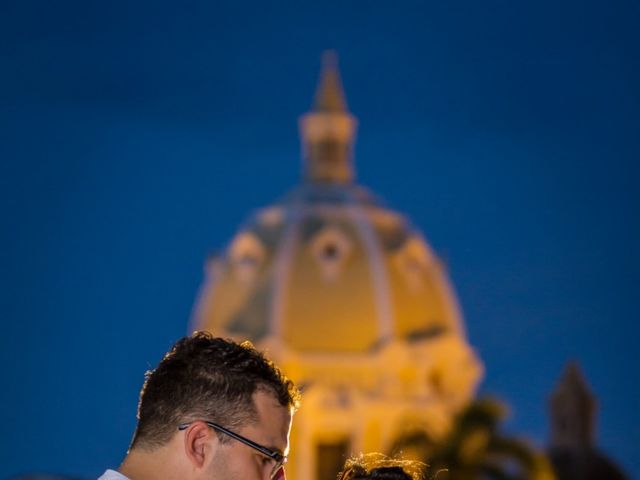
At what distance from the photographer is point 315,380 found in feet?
172

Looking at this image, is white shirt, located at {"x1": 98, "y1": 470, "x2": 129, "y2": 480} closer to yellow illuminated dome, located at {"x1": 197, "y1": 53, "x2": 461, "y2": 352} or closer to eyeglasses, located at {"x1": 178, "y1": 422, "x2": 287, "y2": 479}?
eyeglasses, located at {"x1": 178, "y1": 422, "x2": 287, "y2": 479}

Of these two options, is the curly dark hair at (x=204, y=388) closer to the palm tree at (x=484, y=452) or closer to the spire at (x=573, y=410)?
the palm tree at (x=484, y=452)

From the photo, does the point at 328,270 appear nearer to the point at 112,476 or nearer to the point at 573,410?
the point at 573,410

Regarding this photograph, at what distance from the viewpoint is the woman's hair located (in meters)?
4.35

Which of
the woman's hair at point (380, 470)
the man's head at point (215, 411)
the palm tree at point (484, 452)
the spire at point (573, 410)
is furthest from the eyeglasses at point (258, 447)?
the spire at point (573, 410)

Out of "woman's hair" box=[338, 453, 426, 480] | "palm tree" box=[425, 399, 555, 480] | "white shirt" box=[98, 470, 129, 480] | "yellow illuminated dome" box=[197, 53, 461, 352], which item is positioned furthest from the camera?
"yellow illuminated dome" box=[197, 53, 461, 352]

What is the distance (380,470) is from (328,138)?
50.4 meters

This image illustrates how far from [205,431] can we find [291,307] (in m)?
49.1

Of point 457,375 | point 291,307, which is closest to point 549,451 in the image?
point 457,375

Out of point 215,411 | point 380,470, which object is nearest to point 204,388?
point 215,411

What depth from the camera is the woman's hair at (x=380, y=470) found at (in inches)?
171

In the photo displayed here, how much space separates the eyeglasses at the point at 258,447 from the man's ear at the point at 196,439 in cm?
1

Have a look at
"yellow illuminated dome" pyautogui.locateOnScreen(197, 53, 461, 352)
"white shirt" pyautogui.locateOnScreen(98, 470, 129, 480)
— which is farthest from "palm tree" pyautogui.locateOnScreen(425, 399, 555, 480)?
"white shirt" pyautogui.locateOnScreen(98, 470, 129, 480)

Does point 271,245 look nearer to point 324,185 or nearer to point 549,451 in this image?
point 324,185
